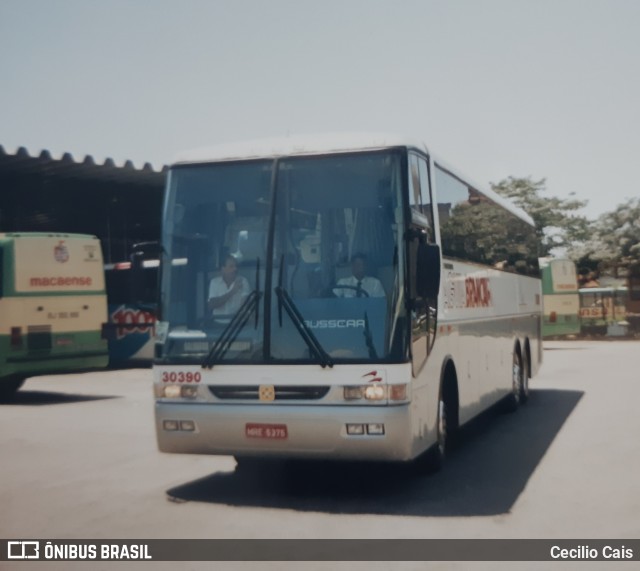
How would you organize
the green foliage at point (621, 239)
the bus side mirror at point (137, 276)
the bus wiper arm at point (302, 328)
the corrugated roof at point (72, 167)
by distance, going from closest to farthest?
the bus wiper arm at point (302, 328) < the bus side mirror at point (137, 276) < the corrugated roof at point (72, 167) < the green foliage at point (621, 239)

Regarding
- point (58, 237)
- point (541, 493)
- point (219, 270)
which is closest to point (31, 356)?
→ point (58, 237)

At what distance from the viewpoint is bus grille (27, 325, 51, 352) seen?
18859 mm

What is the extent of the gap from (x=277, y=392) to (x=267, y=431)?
0.33 metres

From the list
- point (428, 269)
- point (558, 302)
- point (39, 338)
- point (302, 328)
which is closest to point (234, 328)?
point (302, 328)

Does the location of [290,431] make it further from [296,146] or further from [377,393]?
[296,146]

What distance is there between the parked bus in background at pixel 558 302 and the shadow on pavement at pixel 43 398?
2354 centimetres

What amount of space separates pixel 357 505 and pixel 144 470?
285 cm

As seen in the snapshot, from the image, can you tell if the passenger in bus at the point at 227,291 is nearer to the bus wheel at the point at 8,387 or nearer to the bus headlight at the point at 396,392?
the bus headlight at the point at 396,392

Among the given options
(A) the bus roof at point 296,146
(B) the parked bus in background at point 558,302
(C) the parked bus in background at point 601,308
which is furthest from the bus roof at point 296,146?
(C) the parked bus in background at point 601,308

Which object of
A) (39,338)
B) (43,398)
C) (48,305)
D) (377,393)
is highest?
(48,305)

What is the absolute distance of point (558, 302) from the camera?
4009cm

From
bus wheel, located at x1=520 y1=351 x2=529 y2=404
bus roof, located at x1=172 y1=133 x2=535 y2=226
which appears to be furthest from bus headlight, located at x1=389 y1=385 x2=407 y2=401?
bus wheel, located at x1=520 y1=351 x2=529 y2=404

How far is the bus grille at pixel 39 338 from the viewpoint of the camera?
1886cm

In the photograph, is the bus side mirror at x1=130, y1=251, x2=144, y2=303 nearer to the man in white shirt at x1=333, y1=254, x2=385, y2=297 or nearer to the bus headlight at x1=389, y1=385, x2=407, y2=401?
the man in white shirt at x1=333, y1=254, x2=385, y2=297
